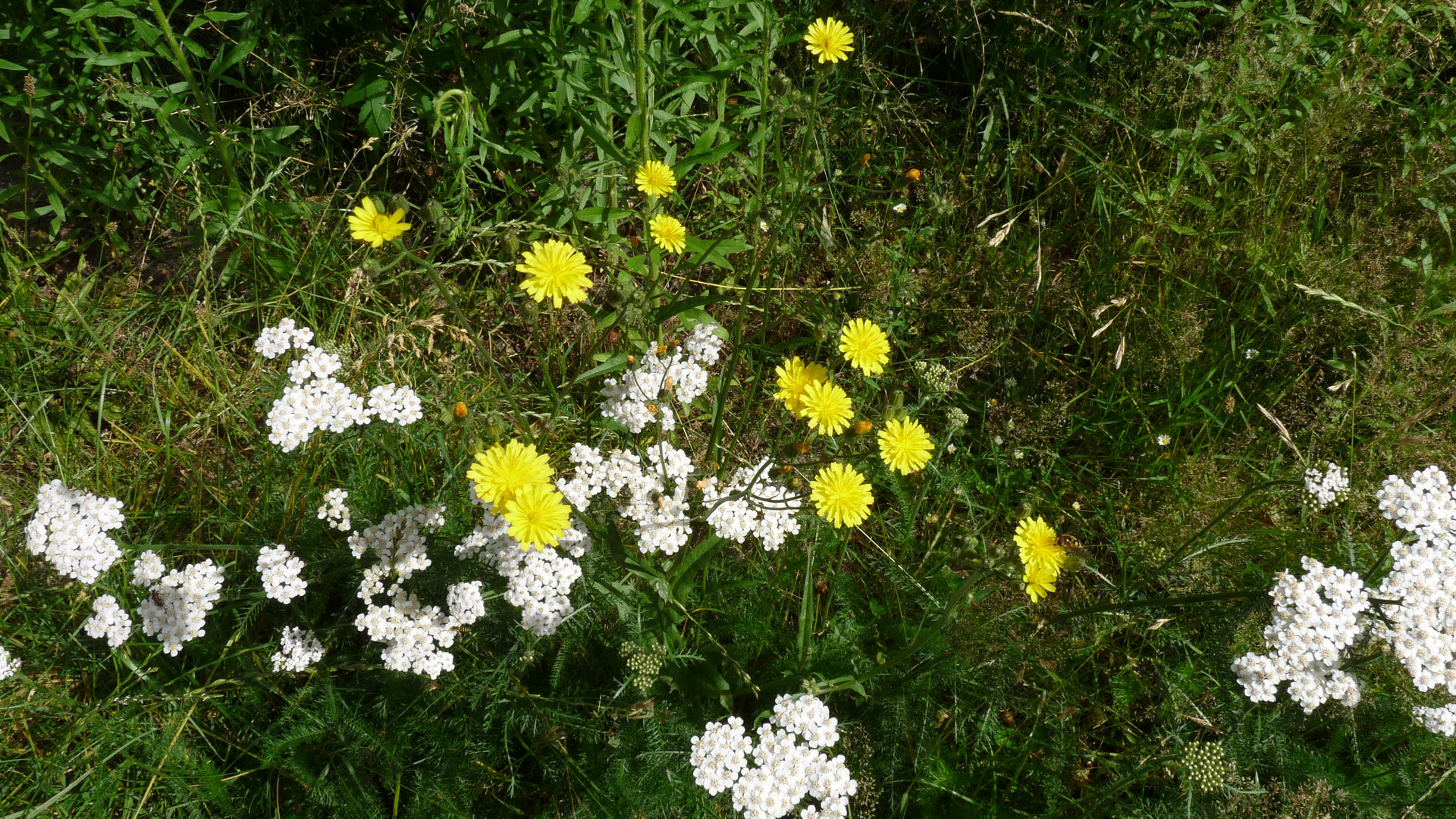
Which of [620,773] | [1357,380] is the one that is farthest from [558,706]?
[1357,380]

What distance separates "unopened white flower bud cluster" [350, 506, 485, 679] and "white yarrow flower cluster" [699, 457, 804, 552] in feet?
2.10

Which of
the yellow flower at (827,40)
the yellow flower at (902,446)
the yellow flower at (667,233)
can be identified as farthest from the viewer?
the yellow flower at (667,233)

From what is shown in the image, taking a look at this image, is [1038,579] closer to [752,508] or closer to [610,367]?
[752,508]

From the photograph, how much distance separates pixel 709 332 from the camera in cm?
262

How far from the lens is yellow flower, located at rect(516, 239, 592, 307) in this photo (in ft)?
6.89

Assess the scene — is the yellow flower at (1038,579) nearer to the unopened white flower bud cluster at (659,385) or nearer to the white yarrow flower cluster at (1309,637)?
the white yarrow flower cluster at (1309,637)

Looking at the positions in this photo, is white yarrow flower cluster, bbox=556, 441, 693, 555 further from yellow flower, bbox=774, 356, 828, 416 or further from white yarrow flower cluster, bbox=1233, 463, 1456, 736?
white yarrow flower cluster, bbox=1233, 463, 1456, 736

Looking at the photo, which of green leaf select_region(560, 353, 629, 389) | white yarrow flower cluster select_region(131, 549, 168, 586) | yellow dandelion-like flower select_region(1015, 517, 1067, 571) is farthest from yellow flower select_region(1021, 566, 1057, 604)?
white yarrow flower cluster select_region(131, 549, 168, 586)

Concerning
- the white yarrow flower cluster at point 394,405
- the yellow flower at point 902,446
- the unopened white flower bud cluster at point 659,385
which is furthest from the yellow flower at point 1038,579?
the white yarrow flower cluster at point 394,405

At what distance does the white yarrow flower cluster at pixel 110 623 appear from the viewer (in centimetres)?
236

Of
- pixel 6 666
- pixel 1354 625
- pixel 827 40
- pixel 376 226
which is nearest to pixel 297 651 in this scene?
pixel 6 666

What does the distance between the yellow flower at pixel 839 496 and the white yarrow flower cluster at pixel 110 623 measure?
1866mm

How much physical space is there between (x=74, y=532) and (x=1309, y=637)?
308 cm

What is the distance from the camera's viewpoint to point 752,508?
91.9 inches
